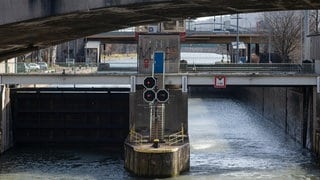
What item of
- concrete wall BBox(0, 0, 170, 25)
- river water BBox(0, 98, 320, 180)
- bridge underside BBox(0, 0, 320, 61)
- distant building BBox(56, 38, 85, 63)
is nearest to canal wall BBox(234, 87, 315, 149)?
river water BBox(0, 98, 320, 180)

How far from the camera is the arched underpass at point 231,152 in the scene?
1200 inches

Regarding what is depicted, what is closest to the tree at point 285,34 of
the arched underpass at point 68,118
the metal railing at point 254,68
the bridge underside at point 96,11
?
the metal railing at point 254,68

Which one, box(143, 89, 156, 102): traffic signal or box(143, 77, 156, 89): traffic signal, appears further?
box(143, 77, 156, 89): traffic signal

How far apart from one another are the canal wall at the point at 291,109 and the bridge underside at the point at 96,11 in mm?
23429

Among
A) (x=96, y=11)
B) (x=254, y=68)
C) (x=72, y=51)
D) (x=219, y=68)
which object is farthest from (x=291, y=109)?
(x=72, y=51)

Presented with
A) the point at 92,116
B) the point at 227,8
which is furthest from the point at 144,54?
the point at 227,8

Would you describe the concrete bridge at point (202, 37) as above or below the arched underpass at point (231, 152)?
above

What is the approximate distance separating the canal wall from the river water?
33.9 inches

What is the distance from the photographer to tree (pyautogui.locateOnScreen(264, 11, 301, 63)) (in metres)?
71.7

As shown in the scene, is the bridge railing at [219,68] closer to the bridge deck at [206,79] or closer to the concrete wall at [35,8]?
the bridge deck at [206,79]

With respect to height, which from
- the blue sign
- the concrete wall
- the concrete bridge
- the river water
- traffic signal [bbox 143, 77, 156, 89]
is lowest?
the river water

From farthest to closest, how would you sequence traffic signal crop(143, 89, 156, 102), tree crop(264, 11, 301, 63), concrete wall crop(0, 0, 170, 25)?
tree crop(264, 11, 301, 63) < traffic signal crop(143, 89, 156, 102) < concrete wall crop(0, 0, 170, 25)

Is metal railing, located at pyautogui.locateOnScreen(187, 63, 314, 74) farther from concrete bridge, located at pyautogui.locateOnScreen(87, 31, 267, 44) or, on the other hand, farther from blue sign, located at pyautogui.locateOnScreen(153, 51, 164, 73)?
concrete bridge, located at pyautogui.locateOnScreen(87, 31, 267, 44)

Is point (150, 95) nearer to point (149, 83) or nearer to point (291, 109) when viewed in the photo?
point (149, 83)
